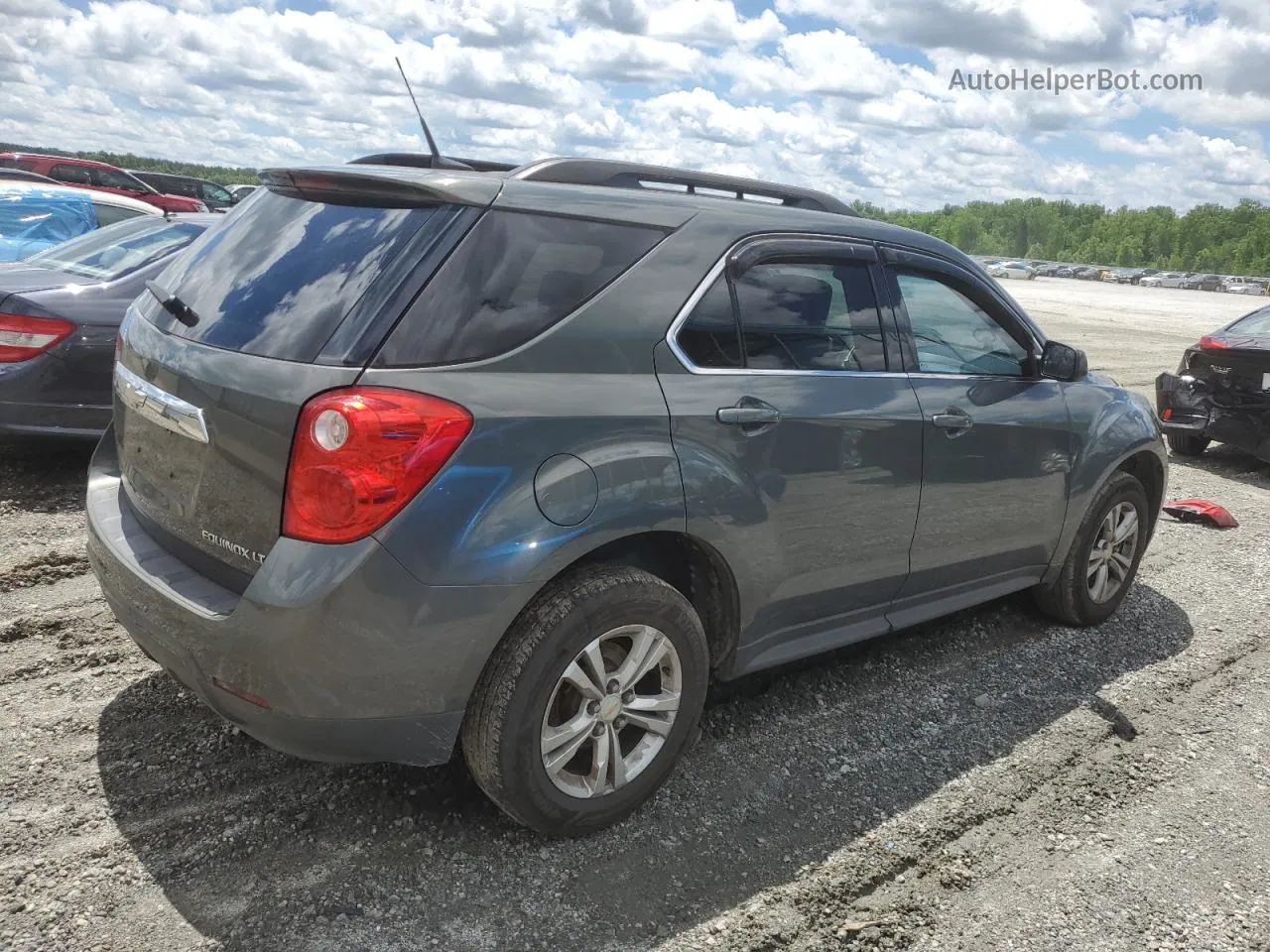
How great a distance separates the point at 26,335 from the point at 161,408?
3389 mm

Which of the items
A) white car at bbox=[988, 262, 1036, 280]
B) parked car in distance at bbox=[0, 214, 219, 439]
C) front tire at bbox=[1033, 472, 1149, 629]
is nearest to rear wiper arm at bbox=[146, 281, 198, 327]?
parked car in distance at bbox=[0, 214, 219, 439]

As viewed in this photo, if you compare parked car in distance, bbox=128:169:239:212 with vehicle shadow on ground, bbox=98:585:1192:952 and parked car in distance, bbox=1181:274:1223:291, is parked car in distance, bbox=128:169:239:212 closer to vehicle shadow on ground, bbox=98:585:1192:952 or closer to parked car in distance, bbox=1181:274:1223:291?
vehicle shadow on ground, bbox=98:585:1192:952

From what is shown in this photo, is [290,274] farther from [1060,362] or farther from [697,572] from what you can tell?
[1060,362]

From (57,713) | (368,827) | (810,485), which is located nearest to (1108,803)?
(810,485)

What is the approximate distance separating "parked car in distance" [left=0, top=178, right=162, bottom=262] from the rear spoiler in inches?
281

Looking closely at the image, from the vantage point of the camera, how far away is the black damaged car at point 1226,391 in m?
8.67

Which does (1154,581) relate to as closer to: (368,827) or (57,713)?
(368,827)

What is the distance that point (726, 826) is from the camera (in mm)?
3156


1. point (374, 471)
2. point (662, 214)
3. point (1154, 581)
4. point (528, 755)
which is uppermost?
point (662, 214)

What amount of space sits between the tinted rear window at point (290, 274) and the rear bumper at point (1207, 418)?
24.6 ft

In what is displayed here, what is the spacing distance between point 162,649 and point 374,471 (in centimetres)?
86

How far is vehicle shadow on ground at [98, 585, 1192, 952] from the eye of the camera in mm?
2654

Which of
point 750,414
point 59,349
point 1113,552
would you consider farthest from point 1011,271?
point 750,414

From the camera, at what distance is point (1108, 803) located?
11.4 ft
